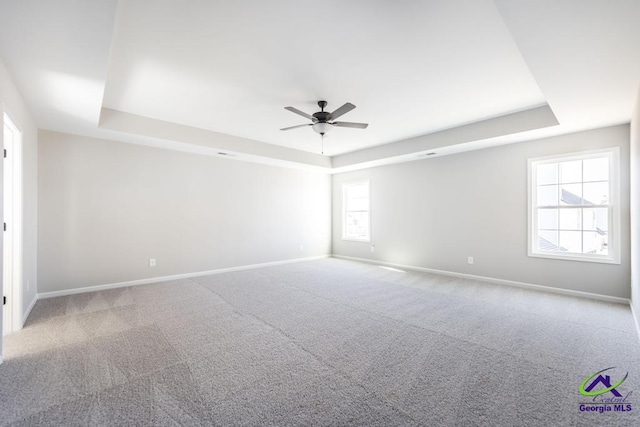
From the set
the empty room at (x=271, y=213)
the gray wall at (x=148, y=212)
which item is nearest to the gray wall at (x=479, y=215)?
the empty room at (x=271, y=213)

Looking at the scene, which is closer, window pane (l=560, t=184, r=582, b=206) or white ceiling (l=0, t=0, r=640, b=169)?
white ceiling (l=0, t=0, r=640, b=169)

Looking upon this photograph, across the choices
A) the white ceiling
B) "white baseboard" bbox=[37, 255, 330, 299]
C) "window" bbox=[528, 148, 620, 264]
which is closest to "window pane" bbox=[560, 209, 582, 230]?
"window" bbox=[528, 148, 620, 264]

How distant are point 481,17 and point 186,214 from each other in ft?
16.6

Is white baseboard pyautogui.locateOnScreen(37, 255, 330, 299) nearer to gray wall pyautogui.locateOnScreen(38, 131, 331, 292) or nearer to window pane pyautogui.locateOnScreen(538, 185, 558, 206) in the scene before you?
gray wall pyautogui.locateOnScreen(38, 131, 331, 292)

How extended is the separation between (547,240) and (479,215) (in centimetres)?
102

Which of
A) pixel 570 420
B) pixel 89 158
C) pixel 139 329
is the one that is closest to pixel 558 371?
pixel 570 420

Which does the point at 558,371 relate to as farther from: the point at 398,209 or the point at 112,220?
the point at 112,220

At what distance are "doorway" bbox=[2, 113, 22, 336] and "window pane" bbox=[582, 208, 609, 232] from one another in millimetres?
7139

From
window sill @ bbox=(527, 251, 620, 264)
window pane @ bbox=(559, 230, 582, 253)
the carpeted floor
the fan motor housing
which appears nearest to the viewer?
the carpeted floor

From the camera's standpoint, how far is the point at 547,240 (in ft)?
14.3

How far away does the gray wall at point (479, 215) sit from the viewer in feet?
12.8

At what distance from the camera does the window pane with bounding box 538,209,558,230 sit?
169 inches

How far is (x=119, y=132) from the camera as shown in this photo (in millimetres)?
4004

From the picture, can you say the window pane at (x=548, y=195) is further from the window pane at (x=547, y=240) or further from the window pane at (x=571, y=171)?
the window pane at (x=547, y=240)
